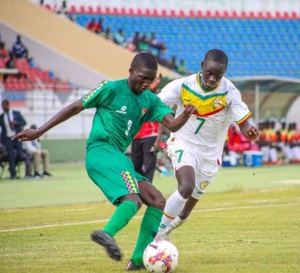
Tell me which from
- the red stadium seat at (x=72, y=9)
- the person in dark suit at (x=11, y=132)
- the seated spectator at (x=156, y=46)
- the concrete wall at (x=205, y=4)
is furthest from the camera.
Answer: the concrete wall at (x=205, y=4)

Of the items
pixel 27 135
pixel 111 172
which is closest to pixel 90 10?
pixel 27 135

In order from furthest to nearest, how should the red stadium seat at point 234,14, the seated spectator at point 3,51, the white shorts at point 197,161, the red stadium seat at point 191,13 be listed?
the red stadium seat at point 234,14 < the red stadium seat at point 191,13 < the seated spectator at point 3,51 < the white shorts at point 197,161

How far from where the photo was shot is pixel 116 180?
7.96 metres

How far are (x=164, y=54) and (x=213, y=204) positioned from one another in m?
25.1

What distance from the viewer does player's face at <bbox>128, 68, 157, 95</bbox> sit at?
811 centimetres

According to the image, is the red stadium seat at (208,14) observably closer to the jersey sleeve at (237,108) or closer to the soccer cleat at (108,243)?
the jersey sleeve at (237,108)

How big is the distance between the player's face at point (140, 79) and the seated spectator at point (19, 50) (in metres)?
26.2

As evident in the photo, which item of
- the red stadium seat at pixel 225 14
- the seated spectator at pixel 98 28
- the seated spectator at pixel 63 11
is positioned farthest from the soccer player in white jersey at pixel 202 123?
the red stadium seat at pixel 225 14

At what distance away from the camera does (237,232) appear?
36.7ft

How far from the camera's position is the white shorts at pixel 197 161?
979 cm

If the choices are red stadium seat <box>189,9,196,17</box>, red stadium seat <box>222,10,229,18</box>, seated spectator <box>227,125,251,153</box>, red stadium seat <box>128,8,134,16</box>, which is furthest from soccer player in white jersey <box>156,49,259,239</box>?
red stadium seat <box>222,10,229,18</box>

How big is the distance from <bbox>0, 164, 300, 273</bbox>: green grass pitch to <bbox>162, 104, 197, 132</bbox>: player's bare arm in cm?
133

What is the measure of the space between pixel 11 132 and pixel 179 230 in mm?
12769

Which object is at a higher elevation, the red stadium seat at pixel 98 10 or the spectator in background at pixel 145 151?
the red stadium seat at pixel 98 10
